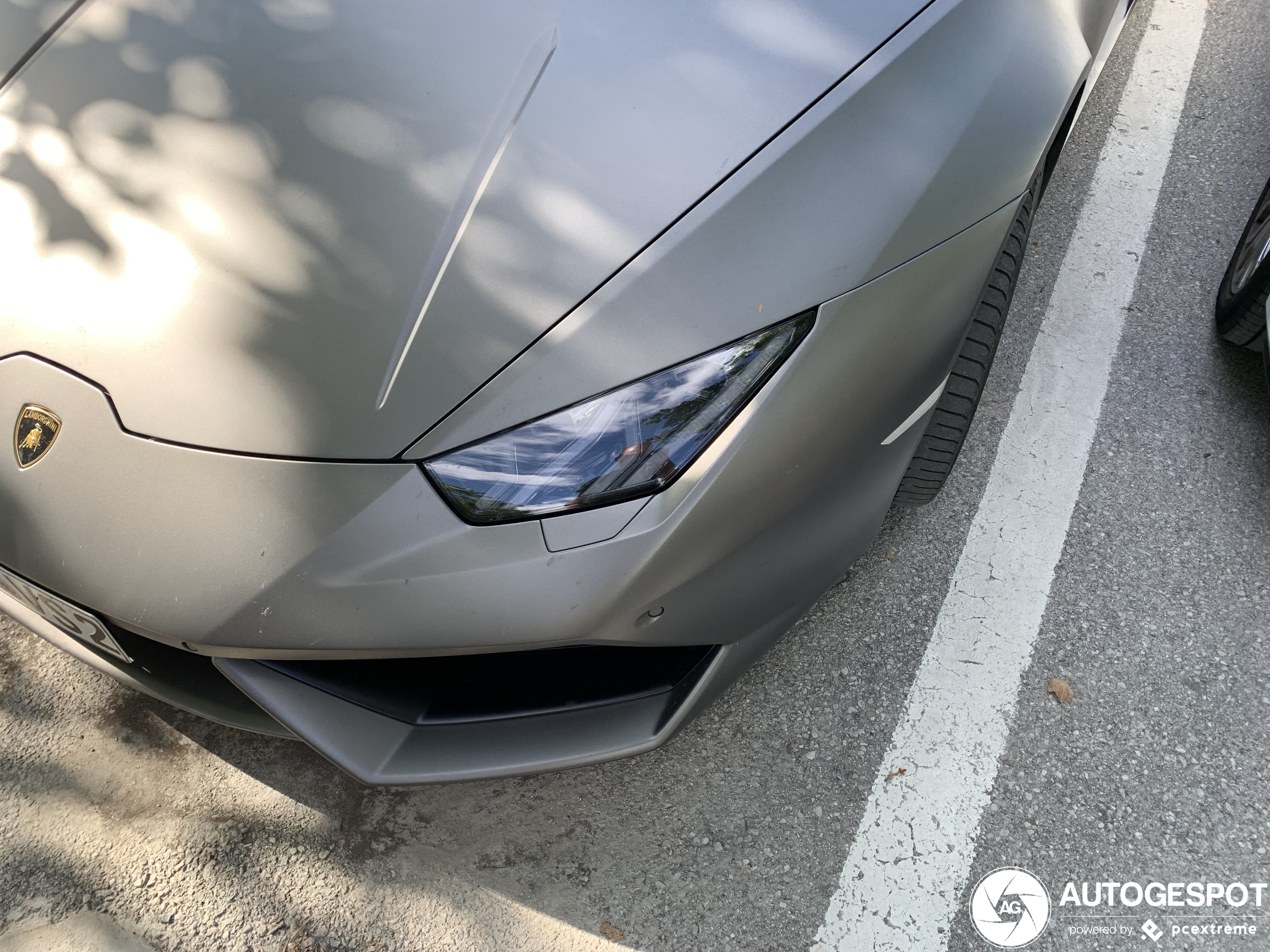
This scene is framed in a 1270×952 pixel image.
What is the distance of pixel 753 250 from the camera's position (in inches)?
52.4

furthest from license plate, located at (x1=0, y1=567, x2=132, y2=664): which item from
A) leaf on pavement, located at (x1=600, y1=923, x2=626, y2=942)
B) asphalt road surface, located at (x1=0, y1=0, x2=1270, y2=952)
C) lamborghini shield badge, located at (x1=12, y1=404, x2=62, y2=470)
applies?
leaf on pavement, located at (x1=600, y1=923, x2=626, y2=942)

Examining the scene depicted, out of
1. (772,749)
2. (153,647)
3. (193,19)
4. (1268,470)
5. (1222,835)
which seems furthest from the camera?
(1268,470)

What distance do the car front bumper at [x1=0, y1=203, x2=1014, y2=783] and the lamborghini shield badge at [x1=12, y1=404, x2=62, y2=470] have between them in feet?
0.05

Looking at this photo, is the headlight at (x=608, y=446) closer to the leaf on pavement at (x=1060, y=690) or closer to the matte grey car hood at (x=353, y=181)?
the matte grey car hood at (x=353, y=181)

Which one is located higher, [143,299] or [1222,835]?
[143,299]

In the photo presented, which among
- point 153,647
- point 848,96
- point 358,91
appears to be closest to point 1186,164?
point 848,96

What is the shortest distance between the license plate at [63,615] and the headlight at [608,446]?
0.62 meters

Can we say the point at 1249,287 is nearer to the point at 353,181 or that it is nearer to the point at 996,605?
the point at 996,605

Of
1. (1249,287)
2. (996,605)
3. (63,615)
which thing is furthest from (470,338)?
(1249,287)

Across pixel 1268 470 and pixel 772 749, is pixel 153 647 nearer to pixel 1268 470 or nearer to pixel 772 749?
pixel 772 749

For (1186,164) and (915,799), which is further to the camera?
(1186,164)

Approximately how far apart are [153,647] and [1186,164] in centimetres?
328

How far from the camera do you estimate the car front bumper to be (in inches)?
48.6

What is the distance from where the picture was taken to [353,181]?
1379mm
